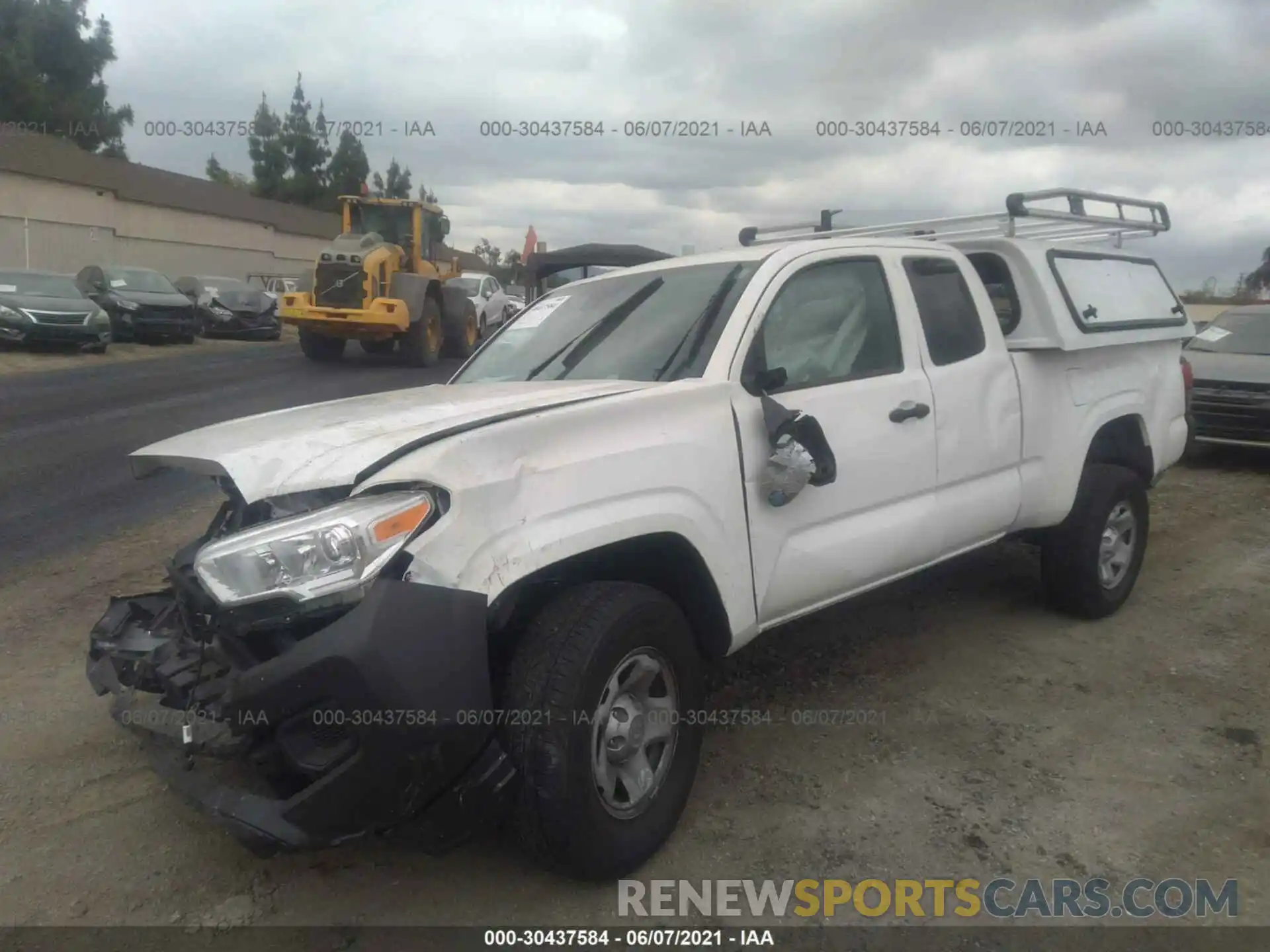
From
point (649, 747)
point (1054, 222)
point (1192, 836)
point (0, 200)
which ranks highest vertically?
point (0, 200)

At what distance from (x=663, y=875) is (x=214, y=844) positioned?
1.44m

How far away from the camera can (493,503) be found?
270 centimetres

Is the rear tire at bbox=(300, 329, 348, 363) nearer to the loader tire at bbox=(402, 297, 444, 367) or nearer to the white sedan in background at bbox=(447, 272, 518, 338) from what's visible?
the loader tire at bbox=(402, 297, 444, 367)

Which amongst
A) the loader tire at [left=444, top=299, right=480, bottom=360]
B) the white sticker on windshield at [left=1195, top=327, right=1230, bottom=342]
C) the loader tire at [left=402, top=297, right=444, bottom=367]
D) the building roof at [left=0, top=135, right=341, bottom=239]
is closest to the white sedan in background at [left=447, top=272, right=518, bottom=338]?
the loader tire at [left=444, top=299, right=480, bottom=360]

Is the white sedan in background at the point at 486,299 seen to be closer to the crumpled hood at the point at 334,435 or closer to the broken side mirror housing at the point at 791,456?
the crumpled hood at the point at 334,435

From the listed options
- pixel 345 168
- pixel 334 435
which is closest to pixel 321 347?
pixel 334 435

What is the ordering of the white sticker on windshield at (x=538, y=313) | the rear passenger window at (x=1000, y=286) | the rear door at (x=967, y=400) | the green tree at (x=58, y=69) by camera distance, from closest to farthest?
the rear door at (x=967, y=400) < the white sticker on windshield at (x=538, y=313) < the rear passenger window at (x=1000, y=286) < the green tree at (x=58, y=69)

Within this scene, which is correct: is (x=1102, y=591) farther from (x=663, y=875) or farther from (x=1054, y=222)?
(x=663, y=875)

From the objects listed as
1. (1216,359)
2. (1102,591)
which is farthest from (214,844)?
(1216,359)

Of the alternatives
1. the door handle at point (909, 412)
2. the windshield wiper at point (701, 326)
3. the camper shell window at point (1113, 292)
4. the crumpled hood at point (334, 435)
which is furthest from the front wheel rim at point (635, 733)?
the camper shell window at point (1113, 292)

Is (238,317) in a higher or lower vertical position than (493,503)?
higher

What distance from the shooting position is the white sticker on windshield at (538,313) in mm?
4488

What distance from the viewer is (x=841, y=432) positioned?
12.2 ft

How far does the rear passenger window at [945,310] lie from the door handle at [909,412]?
32 centimetres
